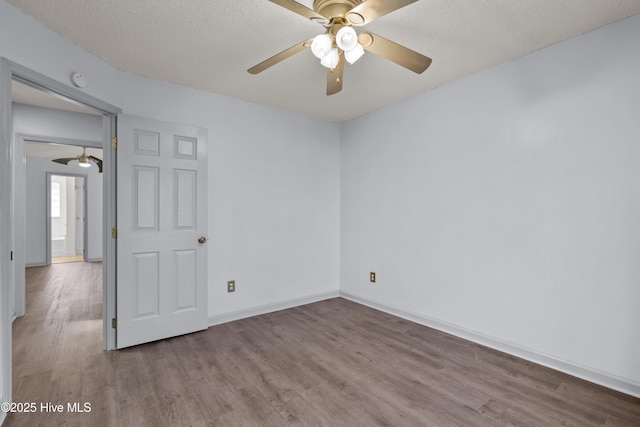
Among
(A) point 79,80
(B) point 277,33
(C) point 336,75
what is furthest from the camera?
(A) point 79,80

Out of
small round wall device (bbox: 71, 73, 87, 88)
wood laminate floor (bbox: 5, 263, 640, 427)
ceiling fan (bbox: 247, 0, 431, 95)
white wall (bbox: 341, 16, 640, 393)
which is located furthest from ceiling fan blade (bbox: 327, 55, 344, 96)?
wood laminate floor (bbox: 5, 263, 640, 427)

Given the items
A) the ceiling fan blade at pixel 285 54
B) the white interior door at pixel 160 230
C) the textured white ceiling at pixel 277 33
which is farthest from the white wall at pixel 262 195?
the ceiling fan blade at pixel 285 54

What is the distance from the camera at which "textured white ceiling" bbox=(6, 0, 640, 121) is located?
1.85 metres

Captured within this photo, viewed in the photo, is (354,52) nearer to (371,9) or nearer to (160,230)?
(371,9)

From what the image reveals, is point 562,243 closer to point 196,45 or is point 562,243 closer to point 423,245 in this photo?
point 423,245

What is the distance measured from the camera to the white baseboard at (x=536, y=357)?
6.63 ft

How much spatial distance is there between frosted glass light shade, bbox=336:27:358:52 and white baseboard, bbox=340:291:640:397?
8.56 feet

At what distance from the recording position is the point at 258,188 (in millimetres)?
3553

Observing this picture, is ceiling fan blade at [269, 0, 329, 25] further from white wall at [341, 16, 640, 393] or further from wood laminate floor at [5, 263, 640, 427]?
wood laminate floor at [5, 263, 640, 427]

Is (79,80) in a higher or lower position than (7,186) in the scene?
higher

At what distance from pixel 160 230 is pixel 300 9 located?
2281mm

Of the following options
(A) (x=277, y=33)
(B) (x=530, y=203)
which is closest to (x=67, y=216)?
(A) (x=277, y=33)

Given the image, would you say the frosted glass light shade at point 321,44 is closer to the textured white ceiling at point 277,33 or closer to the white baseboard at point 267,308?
the textured white ceiling at point 277,33

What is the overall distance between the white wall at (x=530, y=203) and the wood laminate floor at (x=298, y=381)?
345mm
